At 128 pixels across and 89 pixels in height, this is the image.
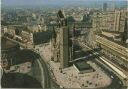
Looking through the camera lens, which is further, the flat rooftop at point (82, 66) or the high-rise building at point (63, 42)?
the high-rise building at point (63, 42)

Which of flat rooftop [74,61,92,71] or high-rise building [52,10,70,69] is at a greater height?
high-rise building [52,10,70,69]

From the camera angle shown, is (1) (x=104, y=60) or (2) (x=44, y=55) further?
(2) (x=44, y=55)

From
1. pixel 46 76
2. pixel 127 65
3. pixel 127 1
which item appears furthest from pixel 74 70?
pixel 127 1

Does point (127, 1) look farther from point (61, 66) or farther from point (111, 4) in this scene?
point (61, 66)

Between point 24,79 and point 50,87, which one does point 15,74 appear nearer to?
point 24,79

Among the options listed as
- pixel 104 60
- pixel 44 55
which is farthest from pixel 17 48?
pixel 104 60

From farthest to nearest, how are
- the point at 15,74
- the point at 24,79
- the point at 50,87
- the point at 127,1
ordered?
1. the point at 127,1
2. the point at 15,74
3. the point at 24,79
4. the point at 50,87

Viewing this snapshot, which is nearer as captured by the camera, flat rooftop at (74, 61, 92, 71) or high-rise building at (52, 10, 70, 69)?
flat rooftop at (74, 61, 92, 71)

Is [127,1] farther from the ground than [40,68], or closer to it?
farther from the ground

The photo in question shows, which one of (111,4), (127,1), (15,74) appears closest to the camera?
(15,74)

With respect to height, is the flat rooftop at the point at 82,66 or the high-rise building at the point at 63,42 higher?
the high-rise building at the point at 63,42
